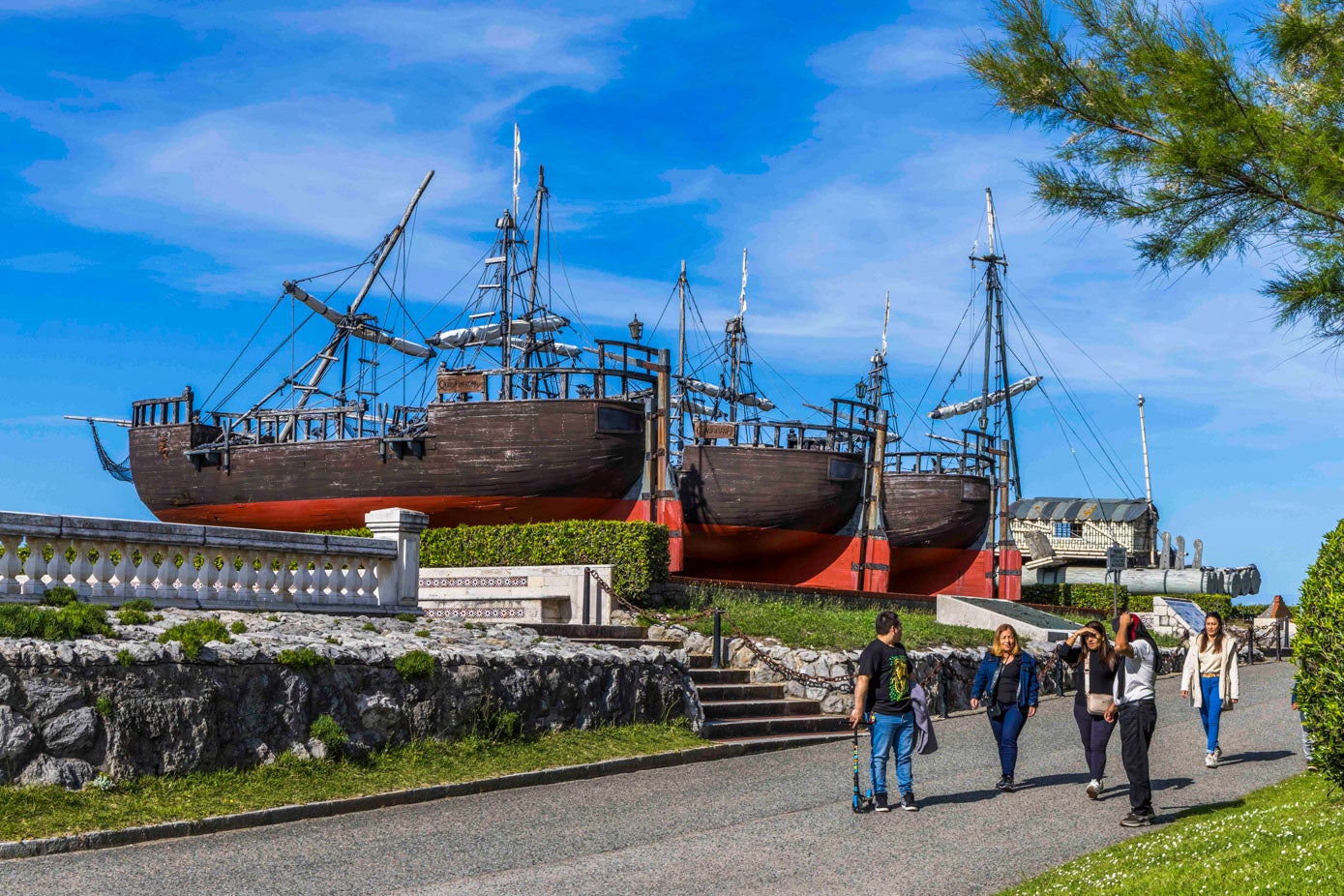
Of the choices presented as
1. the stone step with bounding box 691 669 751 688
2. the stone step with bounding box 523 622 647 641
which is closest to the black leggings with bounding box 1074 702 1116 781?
the stone step with bounding box 691 669 751 688

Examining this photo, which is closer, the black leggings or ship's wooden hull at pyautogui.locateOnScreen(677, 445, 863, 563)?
the black leggings

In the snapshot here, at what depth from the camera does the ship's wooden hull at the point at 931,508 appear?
4062 centimetres

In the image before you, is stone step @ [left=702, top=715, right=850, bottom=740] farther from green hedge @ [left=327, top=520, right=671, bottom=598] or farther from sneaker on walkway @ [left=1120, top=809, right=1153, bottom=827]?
sneaker on walkway @ [left=1120, top=809, right=1153, bottom=827]

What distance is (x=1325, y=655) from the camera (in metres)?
8.52

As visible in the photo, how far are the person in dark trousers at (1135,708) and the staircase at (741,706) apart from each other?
574cm

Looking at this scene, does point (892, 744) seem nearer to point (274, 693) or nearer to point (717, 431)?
point (274, 693)

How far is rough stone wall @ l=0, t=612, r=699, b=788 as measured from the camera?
9.68 meters

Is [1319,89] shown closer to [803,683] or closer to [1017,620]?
[803,683]

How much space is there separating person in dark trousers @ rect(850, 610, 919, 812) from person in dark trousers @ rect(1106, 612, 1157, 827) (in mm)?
1680

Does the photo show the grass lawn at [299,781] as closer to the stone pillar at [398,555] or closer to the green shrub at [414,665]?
the green shrub at [414,665]

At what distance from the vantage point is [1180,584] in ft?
156

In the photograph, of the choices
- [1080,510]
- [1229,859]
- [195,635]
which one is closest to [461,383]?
[195,635]

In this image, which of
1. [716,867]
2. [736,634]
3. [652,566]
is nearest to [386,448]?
[652,566]

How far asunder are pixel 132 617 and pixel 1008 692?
801 centimetres
